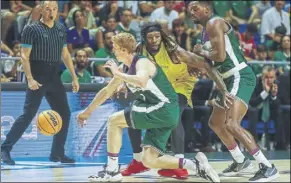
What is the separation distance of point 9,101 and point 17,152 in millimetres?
656

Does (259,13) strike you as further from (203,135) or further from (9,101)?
(9,101)

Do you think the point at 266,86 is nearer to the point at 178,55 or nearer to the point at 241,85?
the point at 241,85

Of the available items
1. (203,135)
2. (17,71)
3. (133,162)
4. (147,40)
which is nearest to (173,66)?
(147,40)

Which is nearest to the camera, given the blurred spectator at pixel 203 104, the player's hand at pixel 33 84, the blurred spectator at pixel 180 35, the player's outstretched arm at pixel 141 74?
the player's outstretched arm at pixel 141 74

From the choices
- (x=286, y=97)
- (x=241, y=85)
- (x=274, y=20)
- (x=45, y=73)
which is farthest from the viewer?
(x=274, y=20)

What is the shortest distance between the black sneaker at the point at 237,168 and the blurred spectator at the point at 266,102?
122 inches

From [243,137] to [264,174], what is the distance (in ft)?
1.59

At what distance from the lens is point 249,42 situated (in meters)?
13.1

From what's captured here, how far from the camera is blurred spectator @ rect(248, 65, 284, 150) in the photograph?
37.3 ft

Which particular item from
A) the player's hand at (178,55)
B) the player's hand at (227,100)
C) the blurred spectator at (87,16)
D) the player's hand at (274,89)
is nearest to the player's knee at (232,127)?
the player's hand at (227,100)

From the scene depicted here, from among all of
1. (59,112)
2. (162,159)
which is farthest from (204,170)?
(59,112)

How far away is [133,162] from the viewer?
8273 millimetres

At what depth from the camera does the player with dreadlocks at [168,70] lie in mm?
7926

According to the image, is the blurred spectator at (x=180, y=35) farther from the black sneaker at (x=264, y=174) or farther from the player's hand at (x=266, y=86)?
the black sneaker at (x=264, y=174)
